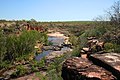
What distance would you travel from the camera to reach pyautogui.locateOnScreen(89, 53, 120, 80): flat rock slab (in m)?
14.1

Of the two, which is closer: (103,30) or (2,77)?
(2,77)

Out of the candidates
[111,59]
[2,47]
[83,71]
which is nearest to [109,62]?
[111,59]

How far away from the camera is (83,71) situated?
15.0 m

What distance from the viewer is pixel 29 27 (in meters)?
71.0

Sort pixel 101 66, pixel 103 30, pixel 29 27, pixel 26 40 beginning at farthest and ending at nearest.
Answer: pixel 29 27
pixel 103 30
pixel 26 40
pixel 101 66

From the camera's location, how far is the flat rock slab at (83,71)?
13.9 m

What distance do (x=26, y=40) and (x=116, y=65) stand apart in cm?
2239

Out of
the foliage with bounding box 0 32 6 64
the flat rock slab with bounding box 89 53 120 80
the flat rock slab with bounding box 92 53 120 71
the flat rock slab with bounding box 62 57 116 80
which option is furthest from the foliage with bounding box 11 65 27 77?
the flat rock slab with bounding box 92 53 120 71

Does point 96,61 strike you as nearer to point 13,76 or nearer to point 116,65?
point 116,65

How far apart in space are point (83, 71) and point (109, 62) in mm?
1567

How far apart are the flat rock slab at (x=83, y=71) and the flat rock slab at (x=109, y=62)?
30 centimetres

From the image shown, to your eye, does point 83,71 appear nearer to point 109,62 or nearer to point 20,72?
point 109,62

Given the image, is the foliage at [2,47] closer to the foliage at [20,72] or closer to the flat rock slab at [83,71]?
the foliage at [20,72]

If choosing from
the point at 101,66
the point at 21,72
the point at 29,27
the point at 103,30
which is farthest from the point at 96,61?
the point at 29,27
